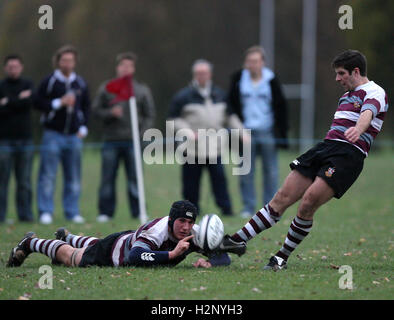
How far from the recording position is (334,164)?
6766 mm

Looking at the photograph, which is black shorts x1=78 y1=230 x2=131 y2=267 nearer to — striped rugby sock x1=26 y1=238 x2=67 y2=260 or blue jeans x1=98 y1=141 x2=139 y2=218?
striped rugby sock x1=26 y1=238 x2=67 y2=260

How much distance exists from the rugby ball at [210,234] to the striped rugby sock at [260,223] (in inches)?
9.7

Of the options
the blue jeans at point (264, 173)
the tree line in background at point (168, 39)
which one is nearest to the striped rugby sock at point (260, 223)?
the blue jeans at point (264, 173)

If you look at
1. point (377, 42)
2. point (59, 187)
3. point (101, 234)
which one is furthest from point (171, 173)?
point (101, 234)

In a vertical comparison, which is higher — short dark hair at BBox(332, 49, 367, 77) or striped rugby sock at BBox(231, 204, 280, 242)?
short dark hair at BBox(332, 49, 367, 77)

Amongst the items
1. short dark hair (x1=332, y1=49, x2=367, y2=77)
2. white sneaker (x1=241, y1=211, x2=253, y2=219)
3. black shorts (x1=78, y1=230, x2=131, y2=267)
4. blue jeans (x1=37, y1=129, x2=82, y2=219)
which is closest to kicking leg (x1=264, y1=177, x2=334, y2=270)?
short dark hair (x1=332, y1=49, x2=367, y2=77)

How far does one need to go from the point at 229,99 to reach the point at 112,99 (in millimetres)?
1975

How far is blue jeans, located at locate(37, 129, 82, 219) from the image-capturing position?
12.2 metres

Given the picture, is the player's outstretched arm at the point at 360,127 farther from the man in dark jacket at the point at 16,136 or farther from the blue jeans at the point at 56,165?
the man in dark jacket at the point at 16,136

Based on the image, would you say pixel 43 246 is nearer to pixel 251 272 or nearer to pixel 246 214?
pixel 251 272

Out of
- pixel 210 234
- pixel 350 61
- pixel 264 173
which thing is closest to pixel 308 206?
pixel 210 234

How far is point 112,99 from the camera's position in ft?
41.6

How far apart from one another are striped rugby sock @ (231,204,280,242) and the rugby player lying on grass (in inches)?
4.8
